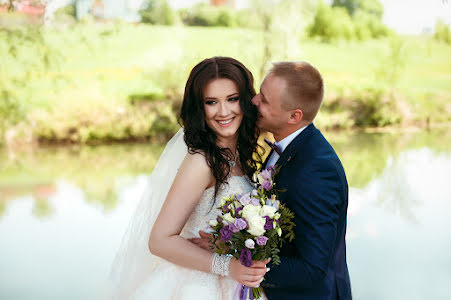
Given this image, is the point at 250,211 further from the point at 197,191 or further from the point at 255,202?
the point at 197,191

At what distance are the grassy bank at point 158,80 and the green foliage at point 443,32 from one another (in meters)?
0.20

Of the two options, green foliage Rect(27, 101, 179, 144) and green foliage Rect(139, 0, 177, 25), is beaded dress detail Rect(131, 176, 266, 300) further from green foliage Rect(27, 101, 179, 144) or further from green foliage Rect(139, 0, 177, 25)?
green foliage Rect(139, 0, 177, 25)

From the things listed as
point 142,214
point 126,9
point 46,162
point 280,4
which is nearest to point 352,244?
point 142,214

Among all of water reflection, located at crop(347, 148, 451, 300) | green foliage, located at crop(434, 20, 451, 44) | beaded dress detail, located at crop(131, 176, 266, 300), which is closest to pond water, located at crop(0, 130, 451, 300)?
water reflection, located at crop(347, 148, 451, 300)

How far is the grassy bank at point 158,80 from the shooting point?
38.2ft

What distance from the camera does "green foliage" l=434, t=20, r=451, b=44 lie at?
525 inches

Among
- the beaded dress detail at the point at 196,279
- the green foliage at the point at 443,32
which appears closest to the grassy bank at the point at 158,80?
the green foliage at the point at 443,32

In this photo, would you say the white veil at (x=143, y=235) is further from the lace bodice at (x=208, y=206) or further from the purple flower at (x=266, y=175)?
the purple flower at (x=266, y=175)

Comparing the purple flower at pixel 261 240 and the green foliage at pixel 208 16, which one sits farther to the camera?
the green foliage at pixel 208 16

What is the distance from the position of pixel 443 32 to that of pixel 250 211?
1385 centimetres

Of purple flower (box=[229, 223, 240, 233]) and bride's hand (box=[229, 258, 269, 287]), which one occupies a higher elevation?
purple flower (box=[229, 223, 240, 233])

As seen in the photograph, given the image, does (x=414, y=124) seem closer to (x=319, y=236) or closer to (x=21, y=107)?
(x=21, y=107)

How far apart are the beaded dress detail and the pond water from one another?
343 centimetres

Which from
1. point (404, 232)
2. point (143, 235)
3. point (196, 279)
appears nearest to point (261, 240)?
point (196, 279)
